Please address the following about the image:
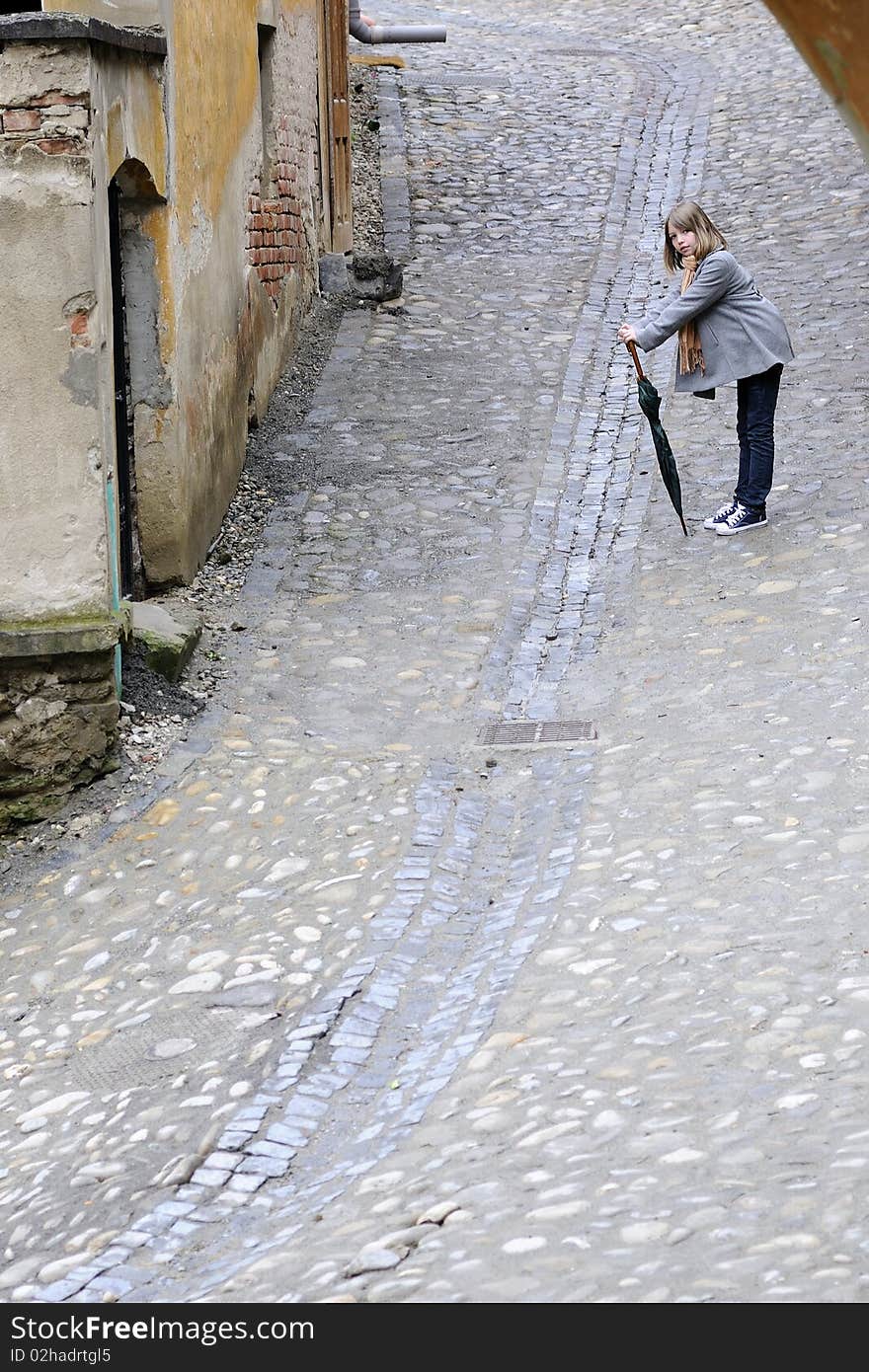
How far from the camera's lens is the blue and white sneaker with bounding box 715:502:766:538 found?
7676 millimetres

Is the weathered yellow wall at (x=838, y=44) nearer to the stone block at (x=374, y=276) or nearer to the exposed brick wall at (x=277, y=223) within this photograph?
the exposed brick wall at (x=277, y=223)

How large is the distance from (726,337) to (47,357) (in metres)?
3.31

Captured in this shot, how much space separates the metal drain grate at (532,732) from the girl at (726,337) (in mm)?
1856

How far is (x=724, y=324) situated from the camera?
7.51m

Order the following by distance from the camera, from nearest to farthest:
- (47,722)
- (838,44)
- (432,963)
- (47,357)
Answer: (838,44)
(432,963)
(47,357)
(47,722)

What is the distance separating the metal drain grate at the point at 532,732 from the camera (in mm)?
6207

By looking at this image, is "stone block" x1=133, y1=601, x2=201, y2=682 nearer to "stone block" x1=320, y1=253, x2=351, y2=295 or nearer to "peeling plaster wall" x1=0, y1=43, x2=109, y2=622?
"peeling plaster wall" x1=0, y1=43, x2=109, y2=622

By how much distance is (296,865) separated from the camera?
547 cm

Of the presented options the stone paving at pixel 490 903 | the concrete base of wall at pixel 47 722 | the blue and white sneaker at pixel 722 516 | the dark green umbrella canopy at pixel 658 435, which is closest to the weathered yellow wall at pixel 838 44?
the stone paving at pixel 490 903

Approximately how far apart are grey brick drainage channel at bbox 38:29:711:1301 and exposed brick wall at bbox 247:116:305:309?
2.25 meters

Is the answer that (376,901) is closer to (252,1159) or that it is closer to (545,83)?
(252,1159)

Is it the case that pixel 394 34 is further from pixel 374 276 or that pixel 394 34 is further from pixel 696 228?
pixel 696 228

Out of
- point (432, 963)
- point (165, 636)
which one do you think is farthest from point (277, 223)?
point (432, 963)

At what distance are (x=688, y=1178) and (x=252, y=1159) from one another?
1.25 meters
